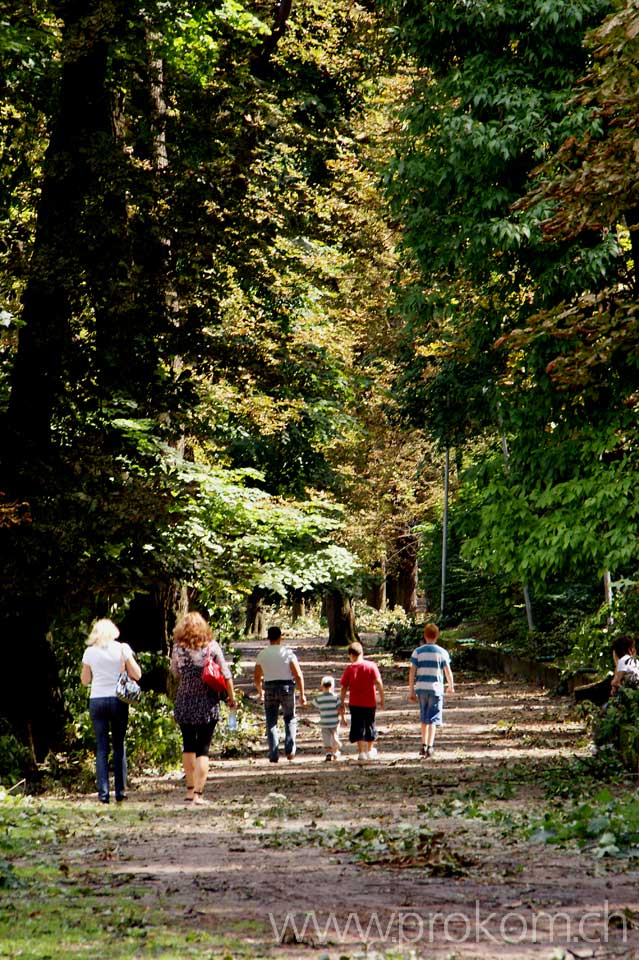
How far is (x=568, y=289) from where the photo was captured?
50.1 ft

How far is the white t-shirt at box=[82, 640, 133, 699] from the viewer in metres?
12.7

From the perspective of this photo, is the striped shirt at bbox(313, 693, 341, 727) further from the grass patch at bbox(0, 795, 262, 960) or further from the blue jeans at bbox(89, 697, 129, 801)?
the grass patch at bbox(0, 795, 262, 960)

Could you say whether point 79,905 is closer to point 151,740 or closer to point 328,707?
point 151,740

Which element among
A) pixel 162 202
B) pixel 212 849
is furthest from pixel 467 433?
pixel 212 849

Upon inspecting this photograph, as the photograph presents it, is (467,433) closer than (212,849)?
No

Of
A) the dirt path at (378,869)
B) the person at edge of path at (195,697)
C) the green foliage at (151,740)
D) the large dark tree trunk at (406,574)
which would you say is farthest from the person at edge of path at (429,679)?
the large dark tree trunk at (406,574)

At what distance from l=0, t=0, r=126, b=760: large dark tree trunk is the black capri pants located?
98.9 inches

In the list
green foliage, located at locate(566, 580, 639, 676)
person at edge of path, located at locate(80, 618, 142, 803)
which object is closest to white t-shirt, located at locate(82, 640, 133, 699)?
person at edge of path, located at locate(80, 618, 142, 803)

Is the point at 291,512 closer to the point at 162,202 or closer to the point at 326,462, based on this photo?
the point at 162,202

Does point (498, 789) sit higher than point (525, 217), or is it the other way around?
point (525, 217)

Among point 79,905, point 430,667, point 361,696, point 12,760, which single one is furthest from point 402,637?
point 79,905

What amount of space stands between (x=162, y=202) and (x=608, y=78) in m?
6.42

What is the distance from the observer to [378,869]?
26.6 feet

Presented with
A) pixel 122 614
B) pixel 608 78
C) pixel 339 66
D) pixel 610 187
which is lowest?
pixel 122 614
